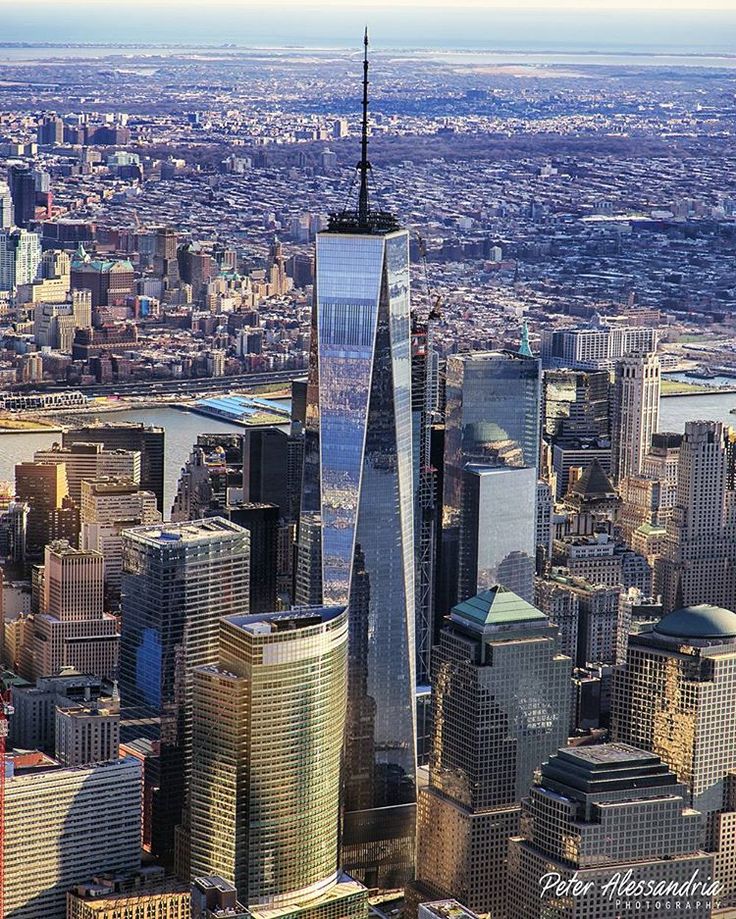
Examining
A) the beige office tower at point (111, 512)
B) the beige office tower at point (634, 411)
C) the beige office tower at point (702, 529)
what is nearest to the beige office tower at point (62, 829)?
the beige office tower at point (111, 512)

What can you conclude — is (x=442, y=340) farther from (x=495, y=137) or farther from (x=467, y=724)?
(x=495, y=137)

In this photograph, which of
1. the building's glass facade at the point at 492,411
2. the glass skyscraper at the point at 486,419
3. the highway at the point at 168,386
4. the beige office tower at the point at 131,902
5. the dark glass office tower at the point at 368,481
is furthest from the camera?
the highway at the point at 168,386

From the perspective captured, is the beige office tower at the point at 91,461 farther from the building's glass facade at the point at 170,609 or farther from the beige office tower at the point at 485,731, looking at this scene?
the beige office tower at the point at 485,731

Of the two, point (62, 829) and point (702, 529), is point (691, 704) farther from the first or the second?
point (702, 529)

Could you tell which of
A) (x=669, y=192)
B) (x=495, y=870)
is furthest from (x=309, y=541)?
(x=669, y=192)

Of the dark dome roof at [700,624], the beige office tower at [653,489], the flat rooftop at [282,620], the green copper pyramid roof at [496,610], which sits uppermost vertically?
the flat rooftop at [282,620]

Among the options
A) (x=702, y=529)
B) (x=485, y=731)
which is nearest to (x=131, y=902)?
→ (x=485, y=731)
